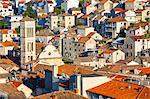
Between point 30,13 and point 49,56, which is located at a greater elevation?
point 30,13

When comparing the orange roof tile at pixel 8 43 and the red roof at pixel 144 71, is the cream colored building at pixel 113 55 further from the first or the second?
the orange roof tile at pixel 8 43

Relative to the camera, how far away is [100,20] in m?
67.2

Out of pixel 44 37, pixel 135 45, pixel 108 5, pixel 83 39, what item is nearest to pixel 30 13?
pixel 108 5

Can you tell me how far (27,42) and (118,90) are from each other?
75.3ft

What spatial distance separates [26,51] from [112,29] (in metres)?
14.9

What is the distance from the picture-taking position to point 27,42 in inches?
2002

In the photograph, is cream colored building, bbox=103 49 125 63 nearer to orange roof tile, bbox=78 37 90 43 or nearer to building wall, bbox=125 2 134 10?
orange roof tile, bbox=78 37 90 43

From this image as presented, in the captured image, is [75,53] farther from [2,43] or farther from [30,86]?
[30,86]

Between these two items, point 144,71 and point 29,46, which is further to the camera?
point 29,46

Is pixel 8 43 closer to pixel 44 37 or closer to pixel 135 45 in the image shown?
pixel 44 37

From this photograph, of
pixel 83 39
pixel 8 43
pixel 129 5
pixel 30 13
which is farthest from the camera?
pixel 30 13

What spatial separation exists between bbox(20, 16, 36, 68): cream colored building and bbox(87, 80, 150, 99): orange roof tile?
20.7 meters

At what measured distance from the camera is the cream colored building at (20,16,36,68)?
5041 cm

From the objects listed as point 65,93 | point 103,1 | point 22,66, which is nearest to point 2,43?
point 22,66
